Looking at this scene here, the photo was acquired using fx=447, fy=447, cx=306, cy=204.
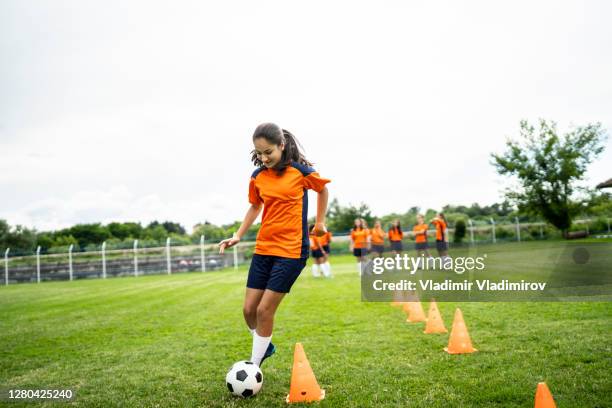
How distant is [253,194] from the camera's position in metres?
4.38

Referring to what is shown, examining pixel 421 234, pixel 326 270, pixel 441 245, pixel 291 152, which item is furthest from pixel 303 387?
pixel 421 234

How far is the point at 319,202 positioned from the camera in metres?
4.41

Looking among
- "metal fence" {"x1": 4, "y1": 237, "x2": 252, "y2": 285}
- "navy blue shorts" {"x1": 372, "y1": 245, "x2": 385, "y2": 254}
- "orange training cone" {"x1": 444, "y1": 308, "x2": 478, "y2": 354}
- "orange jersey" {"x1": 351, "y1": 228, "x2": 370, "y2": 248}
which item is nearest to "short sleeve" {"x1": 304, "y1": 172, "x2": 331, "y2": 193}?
"orange training cone" {"x1": 444, "y1": 308, "x2": 478, "y2": 354}

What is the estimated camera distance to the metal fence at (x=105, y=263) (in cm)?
3294

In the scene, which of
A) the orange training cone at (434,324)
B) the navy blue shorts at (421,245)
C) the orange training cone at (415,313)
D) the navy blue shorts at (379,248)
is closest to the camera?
the orange training cone at (434,324)

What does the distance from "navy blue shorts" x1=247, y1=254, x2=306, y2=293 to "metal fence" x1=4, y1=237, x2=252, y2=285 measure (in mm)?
29263

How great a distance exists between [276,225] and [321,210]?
574mm

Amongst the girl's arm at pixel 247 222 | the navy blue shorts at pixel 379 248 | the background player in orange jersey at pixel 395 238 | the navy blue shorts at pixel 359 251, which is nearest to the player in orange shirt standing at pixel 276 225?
the girl's arm at pixel 247 222

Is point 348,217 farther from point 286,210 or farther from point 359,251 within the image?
point 286,210

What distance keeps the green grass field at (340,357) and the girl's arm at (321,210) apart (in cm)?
148

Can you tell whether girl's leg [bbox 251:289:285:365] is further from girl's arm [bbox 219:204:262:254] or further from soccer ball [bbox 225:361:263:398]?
girl's arm [bbox 219:204:262:254]

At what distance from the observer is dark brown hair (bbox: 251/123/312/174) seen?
13.0 ft

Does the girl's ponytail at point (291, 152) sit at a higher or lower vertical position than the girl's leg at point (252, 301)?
higher

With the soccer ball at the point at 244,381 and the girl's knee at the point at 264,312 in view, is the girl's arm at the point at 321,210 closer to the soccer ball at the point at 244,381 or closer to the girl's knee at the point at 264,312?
the girl's knee at the point at 264,312
